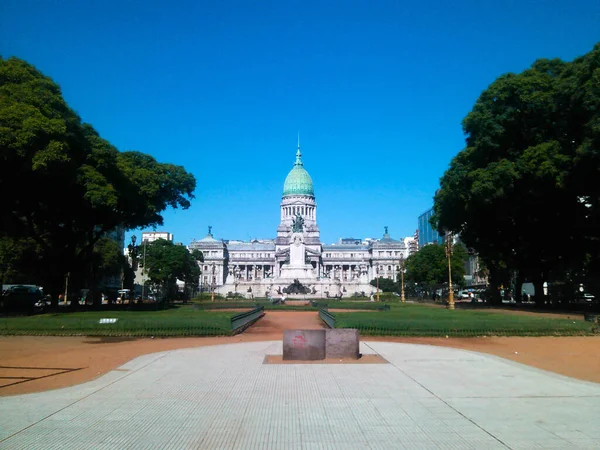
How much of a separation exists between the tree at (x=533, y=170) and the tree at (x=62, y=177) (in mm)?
25682

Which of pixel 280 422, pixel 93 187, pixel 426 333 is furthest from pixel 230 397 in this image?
pixel 93 187

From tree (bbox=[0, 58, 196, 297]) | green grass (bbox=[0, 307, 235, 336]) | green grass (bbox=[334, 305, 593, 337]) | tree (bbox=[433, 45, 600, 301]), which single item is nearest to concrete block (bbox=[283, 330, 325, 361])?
green grass (bbox=[334, 305, 593, 337])

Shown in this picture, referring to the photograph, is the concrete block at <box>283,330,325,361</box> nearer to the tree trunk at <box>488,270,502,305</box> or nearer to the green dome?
the tree trunk at <box>488,270,502,305</box>

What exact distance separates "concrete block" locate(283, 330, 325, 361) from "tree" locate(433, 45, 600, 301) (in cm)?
2610

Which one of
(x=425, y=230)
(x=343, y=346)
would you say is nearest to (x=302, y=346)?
(x=343, y=346)

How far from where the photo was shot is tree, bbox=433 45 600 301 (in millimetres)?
37781

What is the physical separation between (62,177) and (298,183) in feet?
478

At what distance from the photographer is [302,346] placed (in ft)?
55.3

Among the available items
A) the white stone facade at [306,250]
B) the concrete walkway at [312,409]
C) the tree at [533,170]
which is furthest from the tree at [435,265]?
the concrete walkway at [312,409]

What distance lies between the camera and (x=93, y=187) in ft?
123

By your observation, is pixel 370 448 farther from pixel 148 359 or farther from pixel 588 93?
pixel 588 93

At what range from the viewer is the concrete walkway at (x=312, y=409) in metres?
8.48

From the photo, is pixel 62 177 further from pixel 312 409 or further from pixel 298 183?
pixel 298 183

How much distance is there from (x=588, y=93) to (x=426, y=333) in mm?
20408
